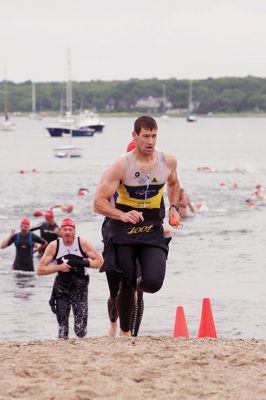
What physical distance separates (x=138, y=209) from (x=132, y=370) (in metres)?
1.70

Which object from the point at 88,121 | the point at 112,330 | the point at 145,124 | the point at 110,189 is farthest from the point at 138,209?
the point at 88,121

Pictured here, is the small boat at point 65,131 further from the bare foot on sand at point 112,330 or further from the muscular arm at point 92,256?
the bare foot on sand at point 112,330

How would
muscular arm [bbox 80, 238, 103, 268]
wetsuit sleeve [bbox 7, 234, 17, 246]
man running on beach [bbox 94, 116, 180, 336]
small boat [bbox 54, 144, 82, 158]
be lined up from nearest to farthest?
man running on beach [bbox 94, 116, 180, 336] < muscular arm [bbox 80, 238, 103, 268] < wetsuit sleeve [bbox 7, 234, 17, 246] < small boat [bbox 54, 144, 82, 158]

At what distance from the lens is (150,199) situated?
29.5ft

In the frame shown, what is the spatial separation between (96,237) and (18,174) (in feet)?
118

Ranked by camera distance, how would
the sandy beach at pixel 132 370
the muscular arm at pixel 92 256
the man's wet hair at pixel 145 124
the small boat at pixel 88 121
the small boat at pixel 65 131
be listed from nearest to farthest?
the sandy beach at pixel 132 370
the man's wet hair at pixel 145 124
the muscular arm at pixel 92 256
the small boat at pixel 65 131
the small boat at pixel 88 121

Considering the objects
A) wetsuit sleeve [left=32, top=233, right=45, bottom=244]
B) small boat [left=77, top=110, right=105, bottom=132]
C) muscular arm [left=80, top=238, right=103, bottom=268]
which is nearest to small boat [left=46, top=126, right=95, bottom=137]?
small boat [left=77, top=110, right=105, bottom=132]

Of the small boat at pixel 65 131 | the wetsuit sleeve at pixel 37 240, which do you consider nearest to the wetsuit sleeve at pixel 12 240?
the wetsuit sleeve at pixel 37 240

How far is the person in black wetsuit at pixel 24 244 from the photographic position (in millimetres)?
19828

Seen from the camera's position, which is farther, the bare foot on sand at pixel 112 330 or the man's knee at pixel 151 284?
the bare foot on sand at pixel 112 330

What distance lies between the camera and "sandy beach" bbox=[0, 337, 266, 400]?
285 inches

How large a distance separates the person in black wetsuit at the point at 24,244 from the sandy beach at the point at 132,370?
10.9 meters

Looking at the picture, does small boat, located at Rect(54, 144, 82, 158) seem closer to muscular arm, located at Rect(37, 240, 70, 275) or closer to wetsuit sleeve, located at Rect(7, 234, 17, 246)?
wetsuit sleeve, located at Rect(7, 234, 17, 246)

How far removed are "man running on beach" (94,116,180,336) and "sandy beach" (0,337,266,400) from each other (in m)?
0.60
